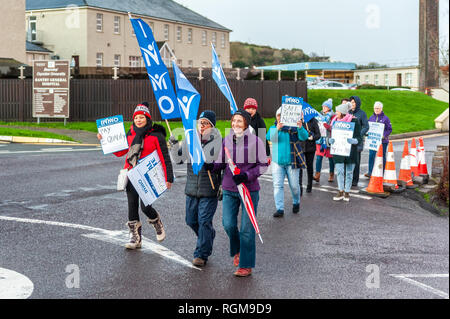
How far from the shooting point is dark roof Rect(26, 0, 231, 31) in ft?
173

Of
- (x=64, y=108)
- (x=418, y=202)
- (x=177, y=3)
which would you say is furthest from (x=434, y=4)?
(x=418, y=202)

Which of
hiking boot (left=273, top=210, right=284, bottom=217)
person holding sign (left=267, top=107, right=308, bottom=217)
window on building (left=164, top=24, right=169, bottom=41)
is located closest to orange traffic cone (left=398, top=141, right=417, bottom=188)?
person holding sign (left=267, top=107, right=308, bottom=217)

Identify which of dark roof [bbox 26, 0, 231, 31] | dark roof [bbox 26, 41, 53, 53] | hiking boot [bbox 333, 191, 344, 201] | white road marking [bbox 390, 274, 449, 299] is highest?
dark roof [bbox 26, 0, 231, 31]

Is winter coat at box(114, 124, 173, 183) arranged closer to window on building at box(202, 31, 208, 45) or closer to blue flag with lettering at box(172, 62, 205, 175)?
blue flag with lettering at box(172, 62, 205, 175)

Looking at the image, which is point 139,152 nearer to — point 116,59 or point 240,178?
point 240,178

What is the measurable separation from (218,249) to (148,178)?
1330mm

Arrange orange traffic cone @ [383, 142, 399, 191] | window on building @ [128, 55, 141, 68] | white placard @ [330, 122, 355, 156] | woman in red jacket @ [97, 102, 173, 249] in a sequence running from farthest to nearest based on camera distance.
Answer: window on building @ [128, 55, 141, 68] → orange traffic cone @ [383, 142, 399, 191] → white placard @ [330, 122, 355, 156] → woman in red jacket @ [97, 102, 173, 249]

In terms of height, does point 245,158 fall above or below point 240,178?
above

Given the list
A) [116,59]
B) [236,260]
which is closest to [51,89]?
[236,260]

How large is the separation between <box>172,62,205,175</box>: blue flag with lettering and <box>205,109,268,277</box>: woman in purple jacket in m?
0.20

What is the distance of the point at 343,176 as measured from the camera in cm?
1166

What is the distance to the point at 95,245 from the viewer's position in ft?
25.3

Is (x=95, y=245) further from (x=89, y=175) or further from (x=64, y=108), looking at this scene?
(x=64, y=108)

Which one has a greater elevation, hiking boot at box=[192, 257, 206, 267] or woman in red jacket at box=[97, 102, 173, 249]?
woman in red jacket at box=[97, 102, 173, 249]
